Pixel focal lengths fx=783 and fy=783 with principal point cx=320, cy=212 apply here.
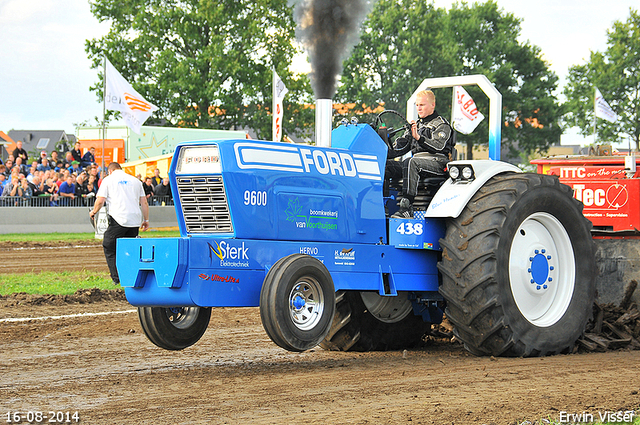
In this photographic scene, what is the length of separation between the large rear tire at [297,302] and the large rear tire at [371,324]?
1.16m

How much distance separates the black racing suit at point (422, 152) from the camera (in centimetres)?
648

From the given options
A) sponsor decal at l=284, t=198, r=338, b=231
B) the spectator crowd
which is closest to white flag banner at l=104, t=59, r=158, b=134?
the spectator crowd

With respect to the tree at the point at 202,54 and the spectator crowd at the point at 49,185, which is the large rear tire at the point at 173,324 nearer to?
the spectator crowd at the point at 49,185

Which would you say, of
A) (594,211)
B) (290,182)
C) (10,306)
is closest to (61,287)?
(10,306)

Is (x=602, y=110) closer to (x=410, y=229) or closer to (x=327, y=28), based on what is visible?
(x=327, y=28)

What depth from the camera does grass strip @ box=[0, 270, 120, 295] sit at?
1069 centimetres

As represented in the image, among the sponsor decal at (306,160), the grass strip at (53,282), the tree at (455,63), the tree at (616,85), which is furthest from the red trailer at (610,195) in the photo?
the tree at (455,63)

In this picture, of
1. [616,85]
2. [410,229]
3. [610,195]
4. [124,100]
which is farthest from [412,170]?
[616,85]

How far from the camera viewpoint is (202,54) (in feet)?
126

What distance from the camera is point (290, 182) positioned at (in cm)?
566

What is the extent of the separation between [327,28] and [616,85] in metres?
43.4

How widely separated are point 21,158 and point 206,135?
848 cm

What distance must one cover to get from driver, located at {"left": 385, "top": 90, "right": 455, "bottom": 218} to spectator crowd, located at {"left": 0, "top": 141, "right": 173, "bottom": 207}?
1526cm

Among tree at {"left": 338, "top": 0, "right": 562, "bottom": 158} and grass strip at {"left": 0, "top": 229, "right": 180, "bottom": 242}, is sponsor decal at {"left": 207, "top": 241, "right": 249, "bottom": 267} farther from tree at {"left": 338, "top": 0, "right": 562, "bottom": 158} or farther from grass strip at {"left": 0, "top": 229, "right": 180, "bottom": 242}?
tree at {"left": 338, "top": 0, "right": 562, "bottom": 158}
